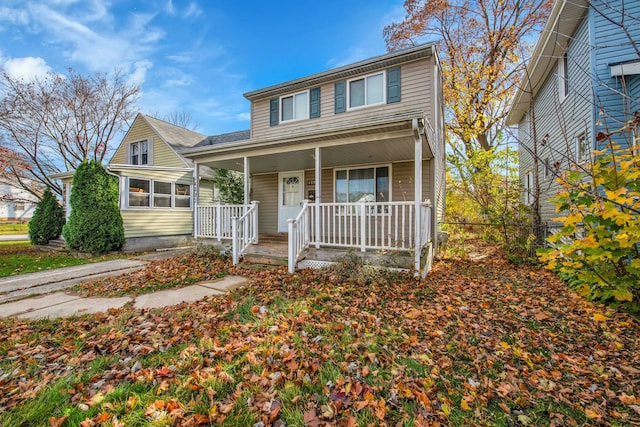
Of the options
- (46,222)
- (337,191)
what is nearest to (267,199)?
(337,191)

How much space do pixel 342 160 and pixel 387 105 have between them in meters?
2.20

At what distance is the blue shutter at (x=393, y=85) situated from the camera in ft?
27.1

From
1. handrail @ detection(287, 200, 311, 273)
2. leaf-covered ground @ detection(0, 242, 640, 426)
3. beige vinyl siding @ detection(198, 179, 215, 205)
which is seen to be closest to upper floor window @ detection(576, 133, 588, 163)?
leaf-covered ground @ detection(0, 242, 640, 426)

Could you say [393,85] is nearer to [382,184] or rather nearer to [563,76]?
[382,184]

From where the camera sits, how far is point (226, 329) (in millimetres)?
3389

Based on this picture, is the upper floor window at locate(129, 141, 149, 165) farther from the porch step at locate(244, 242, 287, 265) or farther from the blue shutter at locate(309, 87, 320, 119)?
the porch step at locate(244, 242, 287, 265)

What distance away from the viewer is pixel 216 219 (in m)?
8.40

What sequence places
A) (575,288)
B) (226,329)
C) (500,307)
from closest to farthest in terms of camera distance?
1. (226,329)
2. (500,307)
3. (575,288)

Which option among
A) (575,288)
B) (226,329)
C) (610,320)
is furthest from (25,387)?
(575,288)

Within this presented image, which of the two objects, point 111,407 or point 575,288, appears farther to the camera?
point 575,288

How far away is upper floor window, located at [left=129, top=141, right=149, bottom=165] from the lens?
1459 centimetres

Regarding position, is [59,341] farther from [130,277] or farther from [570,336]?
[570,336]

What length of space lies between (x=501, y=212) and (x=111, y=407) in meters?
10.1

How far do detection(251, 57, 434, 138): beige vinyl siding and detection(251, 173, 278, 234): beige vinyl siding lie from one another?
5.75ft
